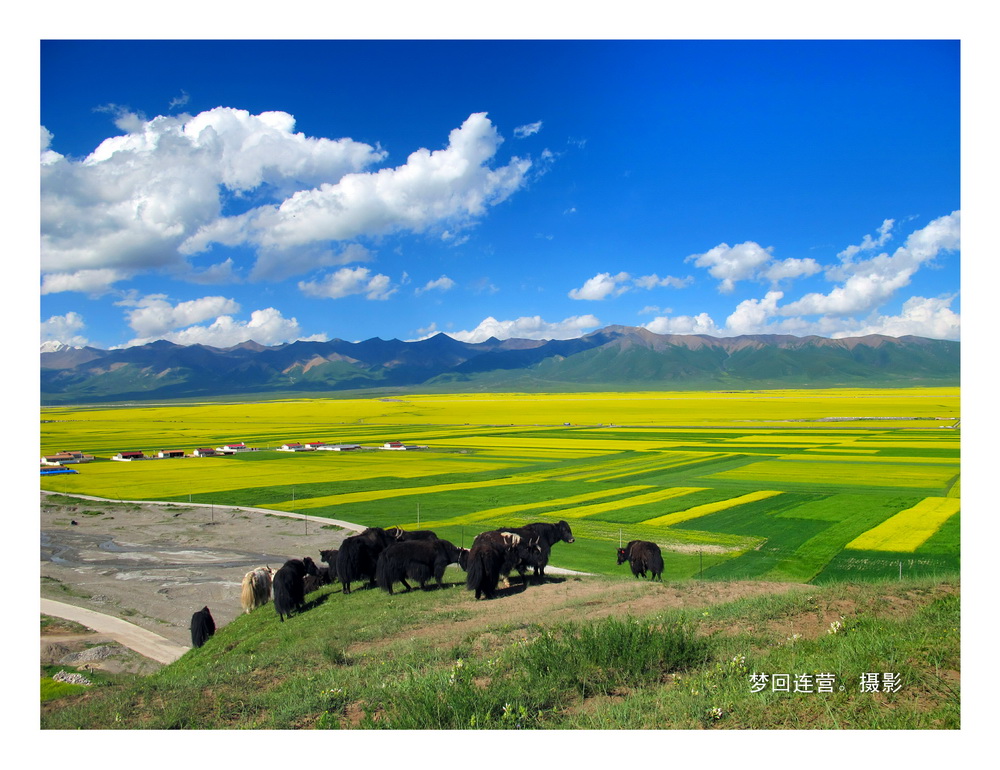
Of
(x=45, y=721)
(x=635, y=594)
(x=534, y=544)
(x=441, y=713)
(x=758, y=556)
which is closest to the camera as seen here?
(x=441, y=713)

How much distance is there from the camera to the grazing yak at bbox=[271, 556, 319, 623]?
14227 millimetres

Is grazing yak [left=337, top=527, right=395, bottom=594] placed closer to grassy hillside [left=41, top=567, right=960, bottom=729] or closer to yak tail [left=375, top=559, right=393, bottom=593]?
yak tail [left=375, top=559, right=393, bottom=593]

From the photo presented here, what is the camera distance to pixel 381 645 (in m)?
10.0

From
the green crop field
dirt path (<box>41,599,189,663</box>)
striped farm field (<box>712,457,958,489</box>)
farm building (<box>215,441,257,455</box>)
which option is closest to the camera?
dirt path (<box>41,599,189,663</box>)

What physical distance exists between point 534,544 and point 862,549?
43.5 feet

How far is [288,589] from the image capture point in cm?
1437

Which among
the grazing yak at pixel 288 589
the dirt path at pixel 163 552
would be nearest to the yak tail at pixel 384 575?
the grazing yak at pixel 288 589

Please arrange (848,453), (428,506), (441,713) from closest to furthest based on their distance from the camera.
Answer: (441,713)
(428,506)
(848,453)

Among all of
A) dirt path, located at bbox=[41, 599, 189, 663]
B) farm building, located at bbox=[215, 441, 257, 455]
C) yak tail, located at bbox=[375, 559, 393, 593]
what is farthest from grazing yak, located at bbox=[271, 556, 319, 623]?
farm building, located at bbox=[215, 441, 257, 455]

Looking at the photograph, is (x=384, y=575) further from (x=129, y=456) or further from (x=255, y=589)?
(x=129, y=456)

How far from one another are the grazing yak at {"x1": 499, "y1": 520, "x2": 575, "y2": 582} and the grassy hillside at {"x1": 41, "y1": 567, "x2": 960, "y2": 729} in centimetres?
534

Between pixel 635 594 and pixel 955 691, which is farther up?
pixel 955 691
